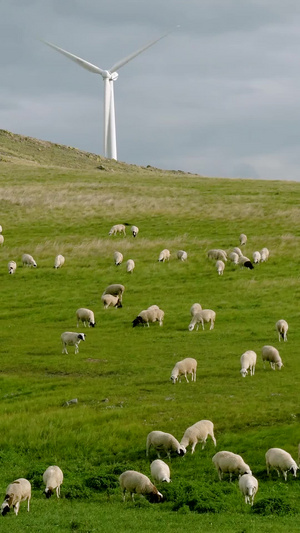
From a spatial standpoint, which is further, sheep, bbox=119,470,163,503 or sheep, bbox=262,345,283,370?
sheep, bbox=262,345,283,370

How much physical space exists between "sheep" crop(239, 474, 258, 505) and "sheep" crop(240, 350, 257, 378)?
11.0 meters

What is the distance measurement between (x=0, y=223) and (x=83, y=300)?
72.0ft

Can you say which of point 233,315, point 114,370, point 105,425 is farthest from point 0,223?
point 105,425

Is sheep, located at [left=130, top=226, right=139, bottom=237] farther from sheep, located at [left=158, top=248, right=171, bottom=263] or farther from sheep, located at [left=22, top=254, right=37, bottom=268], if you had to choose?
sheep, located at [left=22, top=254, right=37, bottom=268]

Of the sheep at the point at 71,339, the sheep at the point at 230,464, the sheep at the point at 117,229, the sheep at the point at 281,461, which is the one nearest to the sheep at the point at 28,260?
the sheep at the point at 117,229

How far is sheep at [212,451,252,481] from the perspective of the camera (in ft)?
71.2

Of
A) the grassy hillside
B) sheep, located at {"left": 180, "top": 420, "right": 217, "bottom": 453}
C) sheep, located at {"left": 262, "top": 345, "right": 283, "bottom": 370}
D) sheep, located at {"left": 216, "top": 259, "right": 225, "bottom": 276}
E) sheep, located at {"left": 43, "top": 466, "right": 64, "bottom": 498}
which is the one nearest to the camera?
the grassy hillside

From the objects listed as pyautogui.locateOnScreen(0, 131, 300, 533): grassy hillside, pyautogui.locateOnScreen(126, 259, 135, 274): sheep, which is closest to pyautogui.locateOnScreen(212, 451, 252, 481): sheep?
pyautogui.locateOnScreen(0, 131, 300, 533): grassy hillside

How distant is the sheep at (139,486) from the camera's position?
2044 cm

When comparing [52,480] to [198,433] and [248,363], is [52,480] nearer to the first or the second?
[198,433]

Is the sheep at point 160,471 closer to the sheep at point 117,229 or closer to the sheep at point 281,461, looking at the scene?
the sheep at point 281,461

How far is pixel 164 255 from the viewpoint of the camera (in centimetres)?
5522

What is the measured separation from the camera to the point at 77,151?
161 m

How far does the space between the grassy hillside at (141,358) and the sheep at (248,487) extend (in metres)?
0.37
